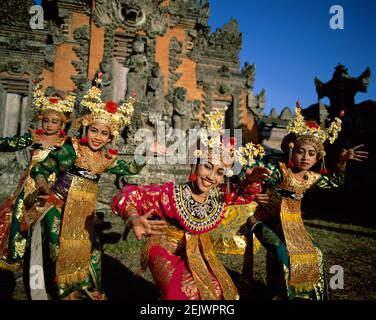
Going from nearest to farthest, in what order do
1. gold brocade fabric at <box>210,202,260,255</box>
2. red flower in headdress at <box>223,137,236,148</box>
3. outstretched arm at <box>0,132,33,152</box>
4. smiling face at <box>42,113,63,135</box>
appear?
red flower in headdress at <box>223,137,236,148</box> < outstretched arm at <box>0,132,33,152</box> < smiling face at <box>42,113,63,135</box> < gold brocade fabric at <box>210,202,260,255</box>

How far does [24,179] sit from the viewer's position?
3938 millimetres

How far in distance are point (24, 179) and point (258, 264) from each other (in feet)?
13.8

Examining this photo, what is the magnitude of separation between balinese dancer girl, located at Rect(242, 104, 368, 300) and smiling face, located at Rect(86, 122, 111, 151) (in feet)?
6.46

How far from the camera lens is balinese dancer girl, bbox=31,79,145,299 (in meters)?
3.03

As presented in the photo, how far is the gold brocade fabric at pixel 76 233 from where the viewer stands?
302 centimetres

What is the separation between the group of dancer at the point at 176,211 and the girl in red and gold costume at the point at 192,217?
0.03 feet

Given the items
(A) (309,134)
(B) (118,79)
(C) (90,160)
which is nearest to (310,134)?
(A) (309,134)

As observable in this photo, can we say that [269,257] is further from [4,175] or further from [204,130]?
[4,175]

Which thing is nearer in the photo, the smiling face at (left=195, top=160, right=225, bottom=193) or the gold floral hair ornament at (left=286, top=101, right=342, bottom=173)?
the smiling face at (left=195, top=160, right=225, bottom=193)

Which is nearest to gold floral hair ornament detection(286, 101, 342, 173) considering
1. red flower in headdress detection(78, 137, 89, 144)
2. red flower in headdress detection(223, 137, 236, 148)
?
red flower in headdress detection(223, 137, 236, 148)

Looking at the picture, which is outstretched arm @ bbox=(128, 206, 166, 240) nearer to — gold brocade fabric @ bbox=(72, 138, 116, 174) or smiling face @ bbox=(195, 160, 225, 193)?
smiling face @ bbox=(195, 160, 225, 193)

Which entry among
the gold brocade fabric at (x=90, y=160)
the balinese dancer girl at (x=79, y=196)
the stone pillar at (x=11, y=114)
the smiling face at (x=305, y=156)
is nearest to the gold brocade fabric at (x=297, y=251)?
the smiling face at (x=305, y=156)

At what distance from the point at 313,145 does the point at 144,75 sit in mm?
9675
